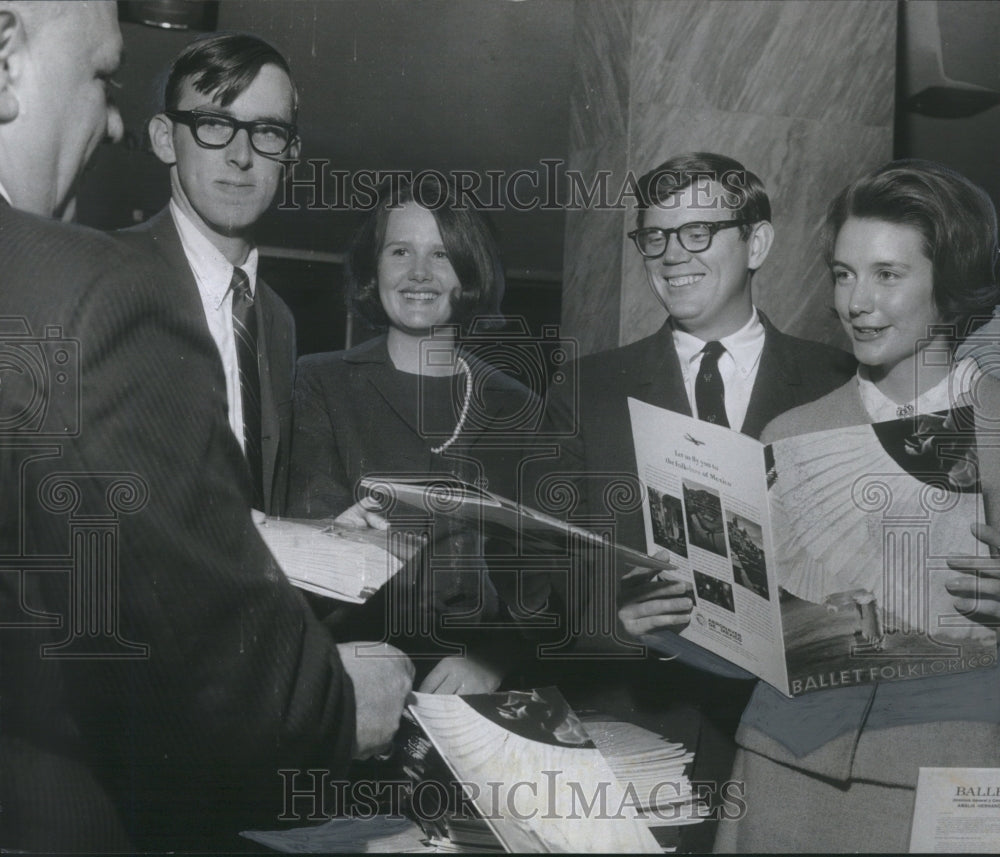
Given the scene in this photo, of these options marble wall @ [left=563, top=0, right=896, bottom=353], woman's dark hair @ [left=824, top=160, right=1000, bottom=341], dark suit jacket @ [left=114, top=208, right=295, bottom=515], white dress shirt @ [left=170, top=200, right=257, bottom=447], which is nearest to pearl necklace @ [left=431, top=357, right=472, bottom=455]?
marble wall @ [left=563, top=0, right=896, bottom=353]

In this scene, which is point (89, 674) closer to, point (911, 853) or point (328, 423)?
point (328, 423)

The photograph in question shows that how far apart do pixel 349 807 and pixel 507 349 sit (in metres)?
1.13

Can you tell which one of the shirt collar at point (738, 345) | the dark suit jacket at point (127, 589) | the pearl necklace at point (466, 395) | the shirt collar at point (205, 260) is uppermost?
the shirt collar at point (205, 260)

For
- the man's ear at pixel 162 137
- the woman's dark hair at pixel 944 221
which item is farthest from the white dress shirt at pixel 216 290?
the woman's dark hair at pixel 944 221

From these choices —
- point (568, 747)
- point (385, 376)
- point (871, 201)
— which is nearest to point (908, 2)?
point (871, 201)

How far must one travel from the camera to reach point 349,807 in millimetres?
2625

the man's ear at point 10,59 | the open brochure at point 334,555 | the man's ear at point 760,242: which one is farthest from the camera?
the man's ear at point 760,242

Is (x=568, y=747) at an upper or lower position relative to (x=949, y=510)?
lower

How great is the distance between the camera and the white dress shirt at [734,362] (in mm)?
2672

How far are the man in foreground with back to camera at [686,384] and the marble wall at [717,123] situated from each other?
52 mm

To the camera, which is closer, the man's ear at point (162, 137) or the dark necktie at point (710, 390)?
the man's ear at point (162, 137)

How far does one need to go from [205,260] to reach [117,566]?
29.3 inches

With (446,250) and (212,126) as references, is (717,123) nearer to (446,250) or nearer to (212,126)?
(446,250)

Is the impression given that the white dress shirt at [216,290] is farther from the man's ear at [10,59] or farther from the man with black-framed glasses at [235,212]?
the man's ear at [10,59]
